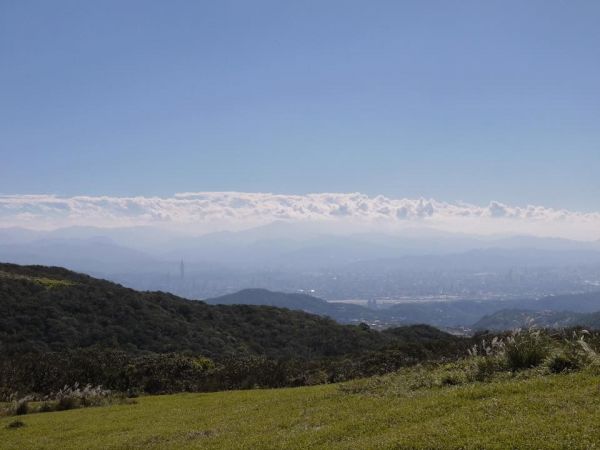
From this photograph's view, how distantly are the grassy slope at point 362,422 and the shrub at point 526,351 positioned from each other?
1.75 metres

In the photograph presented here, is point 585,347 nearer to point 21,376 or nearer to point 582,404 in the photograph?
point 582,404

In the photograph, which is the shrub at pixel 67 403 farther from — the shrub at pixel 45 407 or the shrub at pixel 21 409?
the shrub at pixel 21 409

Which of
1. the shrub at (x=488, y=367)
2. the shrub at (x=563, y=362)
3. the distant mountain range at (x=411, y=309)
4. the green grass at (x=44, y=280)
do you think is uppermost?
the green grass at (x=44, y=280)

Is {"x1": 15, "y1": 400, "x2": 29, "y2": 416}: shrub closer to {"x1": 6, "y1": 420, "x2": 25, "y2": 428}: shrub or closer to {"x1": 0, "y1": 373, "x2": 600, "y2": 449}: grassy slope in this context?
{"x1": 0, "y1": 373, "x2": 600, "y2": 449}: grassy slope

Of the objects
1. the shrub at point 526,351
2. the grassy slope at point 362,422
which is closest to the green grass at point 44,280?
the grassy slope at point 362,422

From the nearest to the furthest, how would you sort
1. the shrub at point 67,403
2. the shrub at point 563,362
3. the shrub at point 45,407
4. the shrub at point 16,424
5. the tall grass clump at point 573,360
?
Result: the tall grass clump at point 573,360 < the shrub at point 563,362 < the shrub at point 16,424 < the shrub at point 45,407 < the shrub at point 67,403

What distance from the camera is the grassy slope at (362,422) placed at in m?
7.45

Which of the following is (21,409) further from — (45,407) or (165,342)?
(165,342)

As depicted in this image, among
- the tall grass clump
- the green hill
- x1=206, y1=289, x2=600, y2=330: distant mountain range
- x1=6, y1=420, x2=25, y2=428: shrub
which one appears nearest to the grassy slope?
x1=6, y1=420, x2=25, y2=428: shrub

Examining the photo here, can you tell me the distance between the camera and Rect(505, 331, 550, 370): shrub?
12.2 metres

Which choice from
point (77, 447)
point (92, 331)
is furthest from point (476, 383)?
point (92, 331)

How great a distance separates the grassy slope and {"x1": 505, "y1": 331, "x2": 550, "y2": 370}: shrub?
175 centimetres

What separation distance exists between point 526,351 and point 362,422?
4.87m

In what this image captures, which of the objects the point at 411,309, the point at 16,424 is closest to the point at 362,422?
the point at 16,424
